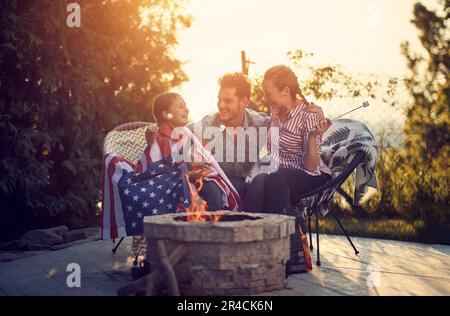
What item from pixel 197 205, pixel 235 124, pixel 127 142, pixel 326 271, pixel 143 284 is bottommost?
pixel 326 271

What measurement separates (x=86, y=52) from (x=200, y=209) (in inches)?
126

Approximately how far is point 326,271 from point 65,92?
3.69 m

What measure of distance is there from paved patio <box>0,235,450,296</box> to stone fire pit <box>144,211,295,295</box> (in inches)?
6.5

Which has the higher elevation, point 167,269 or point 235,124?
point 235,124

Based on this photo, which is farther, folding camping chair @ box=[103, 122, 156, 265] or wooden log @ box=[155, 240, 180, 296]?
folding camping chair @ box=[103, 122, 156, 265]

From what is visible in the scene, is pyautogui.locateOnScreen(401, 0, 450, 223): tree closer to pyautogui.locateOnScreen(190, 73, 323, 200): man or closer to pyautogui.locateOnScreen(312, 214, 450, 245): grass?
pyautogui.locateOnScreen(312, 214, 450, 245): grass

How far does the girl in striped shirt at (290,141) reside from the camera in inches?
155

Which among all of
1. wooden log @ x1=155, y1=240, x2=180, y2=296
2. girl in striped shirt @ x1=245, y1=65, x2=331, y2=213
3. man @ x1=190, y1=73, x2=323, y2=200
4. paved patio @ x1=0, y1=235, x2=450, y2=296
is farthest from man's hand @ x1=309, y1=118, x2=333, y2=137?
wooden log @ x1=155, y1=240, x2=180, y2=296

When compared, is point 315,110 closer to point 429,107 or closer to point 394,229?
point 394,229

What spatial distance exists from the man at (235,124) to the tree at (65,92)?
198 cm

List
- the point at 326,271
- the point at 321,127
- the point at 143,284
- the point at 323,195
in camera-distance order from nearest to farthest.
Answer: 1. the point at 143,284
2. the point at 326,271
3. the point at 321,127
4. the point at 323,195

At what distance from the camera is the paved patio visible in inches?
127

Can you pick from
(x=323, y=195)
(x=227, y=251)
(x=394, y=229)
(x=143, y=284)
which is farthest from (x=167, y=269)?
(x=394, y=229)

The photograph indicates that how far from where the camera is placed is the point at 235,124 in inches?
182
